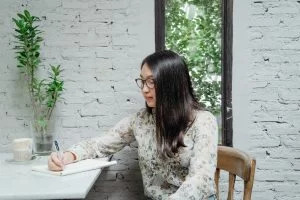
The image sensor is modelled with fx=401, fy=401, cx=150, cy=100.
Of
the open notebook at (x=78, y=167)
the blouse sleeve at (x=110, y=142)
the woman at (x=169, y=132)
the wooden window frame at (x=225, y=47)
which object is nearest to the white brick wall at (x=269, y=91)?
the wooden window frame at (x=225, y=47)

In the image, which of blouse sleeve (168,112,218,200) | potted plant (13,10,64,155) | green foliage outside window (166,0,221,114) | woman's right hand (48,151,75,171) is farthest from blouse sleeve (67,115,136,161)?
green foliage outside window (166,0,221,114)

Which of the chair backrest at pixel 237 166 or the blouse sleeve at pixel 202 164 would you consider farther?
the chair backrest at pixel 237 166

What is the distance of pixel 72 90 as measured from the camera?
2.14 meters

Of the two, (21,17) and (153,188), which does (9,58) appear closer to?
(21,17)

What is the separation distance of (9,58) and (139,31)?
71 centimetres

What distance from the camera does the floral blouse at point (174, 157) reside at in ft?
4.95

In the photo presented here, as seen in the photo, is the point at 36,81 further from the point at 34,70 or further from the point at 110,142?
the point at 110,142

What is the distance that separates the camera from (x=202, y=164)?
1.54 meters

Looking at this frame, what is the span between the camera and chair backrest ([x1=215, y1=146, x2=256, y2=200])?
5.34ft

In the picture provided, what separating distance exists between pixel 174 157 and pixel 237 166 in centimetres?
28

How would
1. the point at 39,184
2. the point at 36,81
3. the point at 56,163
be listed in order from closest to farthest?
1. the point at 39,184
2. the point at 56,163
3. the point at 36,81

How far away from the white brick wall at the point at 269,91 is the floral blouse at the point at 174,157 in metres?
0.48

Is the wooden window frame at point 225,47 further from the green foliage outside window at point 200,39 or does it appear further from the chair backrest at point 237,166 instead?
the chair backrest at point 237,166

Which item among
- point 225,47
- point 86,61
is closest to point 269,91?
point 225,47
